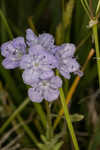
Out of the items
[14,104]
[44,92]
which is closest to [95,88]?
[14,104]

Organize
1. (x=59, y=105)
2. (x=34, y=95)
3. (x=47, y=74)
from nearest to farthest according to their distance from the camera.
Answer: (x=47, y=74) → (x=34, y=95) → (x=59, y=105)

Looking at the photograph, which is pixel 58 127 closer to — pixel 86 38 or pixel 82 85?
pixel 82 85

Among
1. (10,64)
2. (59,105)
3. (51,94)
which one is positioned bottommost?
(59,105)

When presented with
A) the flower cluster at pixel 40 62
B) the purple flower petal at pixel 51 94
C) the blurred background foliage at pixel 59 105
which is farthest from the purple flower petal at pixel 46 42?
the blurred background foliage at pixel 59 105

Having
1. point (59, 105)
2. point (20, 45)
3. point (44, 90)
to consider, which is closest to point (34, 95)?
point (44, 90)

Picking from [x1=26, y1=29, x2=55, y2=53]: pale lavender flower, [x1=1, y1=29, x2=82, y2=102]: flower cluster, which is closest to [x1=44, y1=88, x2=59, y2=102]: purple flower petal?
[x1=1, y1=29, x2=82, y2=102]: flower cluster

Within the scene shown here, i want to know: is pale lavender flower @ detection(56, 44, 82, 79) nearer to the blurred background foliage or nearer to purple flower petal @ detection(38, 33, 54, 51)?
purple flower petal @ detection(38, 33, 54, 51)

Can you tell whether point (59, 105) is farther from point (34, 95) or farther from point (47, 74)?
point (47, 74)

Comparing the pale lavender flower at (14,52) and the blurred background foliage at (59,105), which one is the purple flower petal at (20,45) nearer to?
the pale lavender flower at (14,52)
